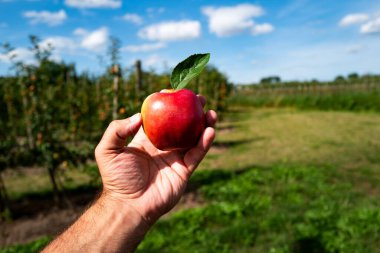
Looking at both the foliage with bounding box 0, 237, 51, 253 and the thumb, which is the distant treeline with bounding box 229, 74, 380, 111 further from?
the thumb

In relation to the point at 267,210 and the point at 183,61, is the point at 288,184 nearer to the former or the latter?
the point at 267,210

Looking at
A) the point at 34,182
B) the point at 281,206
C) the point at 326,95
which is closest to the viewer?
the point at 281,206

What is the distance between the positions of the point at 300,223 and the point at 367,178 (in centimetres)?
252

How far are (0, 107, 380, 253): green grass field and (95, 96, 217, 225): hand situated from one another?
203cm

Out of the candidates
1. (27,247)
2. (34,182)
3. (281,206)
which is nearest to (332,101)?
(281,206)

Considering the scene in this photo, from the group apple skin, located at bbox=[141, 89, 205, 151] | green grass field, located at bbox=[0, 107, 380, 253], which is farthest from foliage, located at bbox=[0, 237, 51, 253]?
apple skin, located at bbox=[141, 89, 205, 151]

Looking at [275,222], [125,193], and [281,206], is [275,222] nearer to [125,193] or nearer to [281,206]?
[281,206]

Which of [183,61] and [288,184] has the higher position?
[183,61]

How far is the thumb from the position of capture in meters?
1.54

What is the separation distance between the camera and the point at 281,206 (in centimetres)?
457

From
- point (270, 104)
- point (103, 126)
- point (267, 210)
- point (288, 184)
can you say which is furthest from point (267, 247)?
point (270, 104)

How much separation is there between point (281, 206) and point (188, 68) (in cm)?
346

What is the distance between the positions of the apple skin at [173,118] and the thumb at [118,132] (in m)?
0.05

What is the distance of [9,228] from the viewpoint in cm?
450
